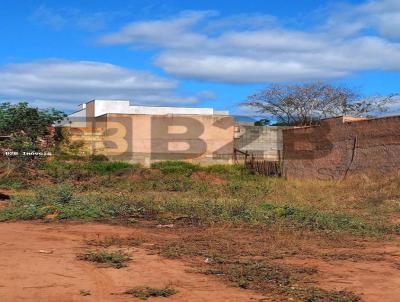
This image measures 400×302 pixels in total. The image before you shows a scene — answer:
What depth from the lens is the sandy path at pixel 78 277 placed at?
17.6 ft

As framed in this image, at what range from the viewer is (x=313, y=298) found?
5.27 meters

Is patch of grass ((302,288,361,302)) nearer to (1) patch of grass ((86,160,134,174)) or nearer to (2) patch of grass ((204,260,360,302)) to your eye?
(2) patch of grass ((204,260,360,302))

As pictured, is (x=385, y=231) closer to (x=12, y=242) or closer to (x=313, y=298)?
(x=313, y=298)

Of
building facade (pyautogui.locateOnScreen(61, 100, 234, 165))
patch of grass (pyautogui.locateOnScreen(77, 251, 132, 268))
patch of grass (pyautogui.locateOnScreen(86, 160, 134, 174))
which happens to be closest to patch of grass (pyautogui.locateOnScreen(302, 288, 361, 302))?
patch of grass (pyautogui.locateOnScreen(77, 251, 132, 268))

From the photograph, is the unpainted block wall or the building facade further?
the unpainted block wall

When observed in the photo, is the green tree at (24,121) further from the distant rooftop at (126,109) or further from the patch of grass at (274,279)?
the patch of grass at (274,279)

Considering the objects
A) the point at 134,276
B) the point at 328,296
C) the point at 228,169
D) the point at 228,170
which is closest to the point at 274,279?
the point at 328,296

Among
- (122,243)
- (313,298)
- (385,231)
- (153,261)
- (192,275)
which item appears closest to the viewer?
(313,298)

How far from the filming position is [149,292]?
546cm

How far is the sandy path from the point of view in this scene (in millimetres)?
5367

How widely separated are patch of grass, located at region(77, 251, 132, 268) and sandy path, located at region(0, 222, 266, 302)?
0.13 metres

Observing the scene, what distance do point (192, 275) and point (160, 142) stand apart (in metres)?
23.1

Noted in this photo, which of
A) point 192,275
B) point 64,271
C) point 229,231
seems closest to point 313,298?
point 192,275

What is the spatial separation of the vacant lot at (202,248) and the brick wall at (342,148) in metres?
1.81
